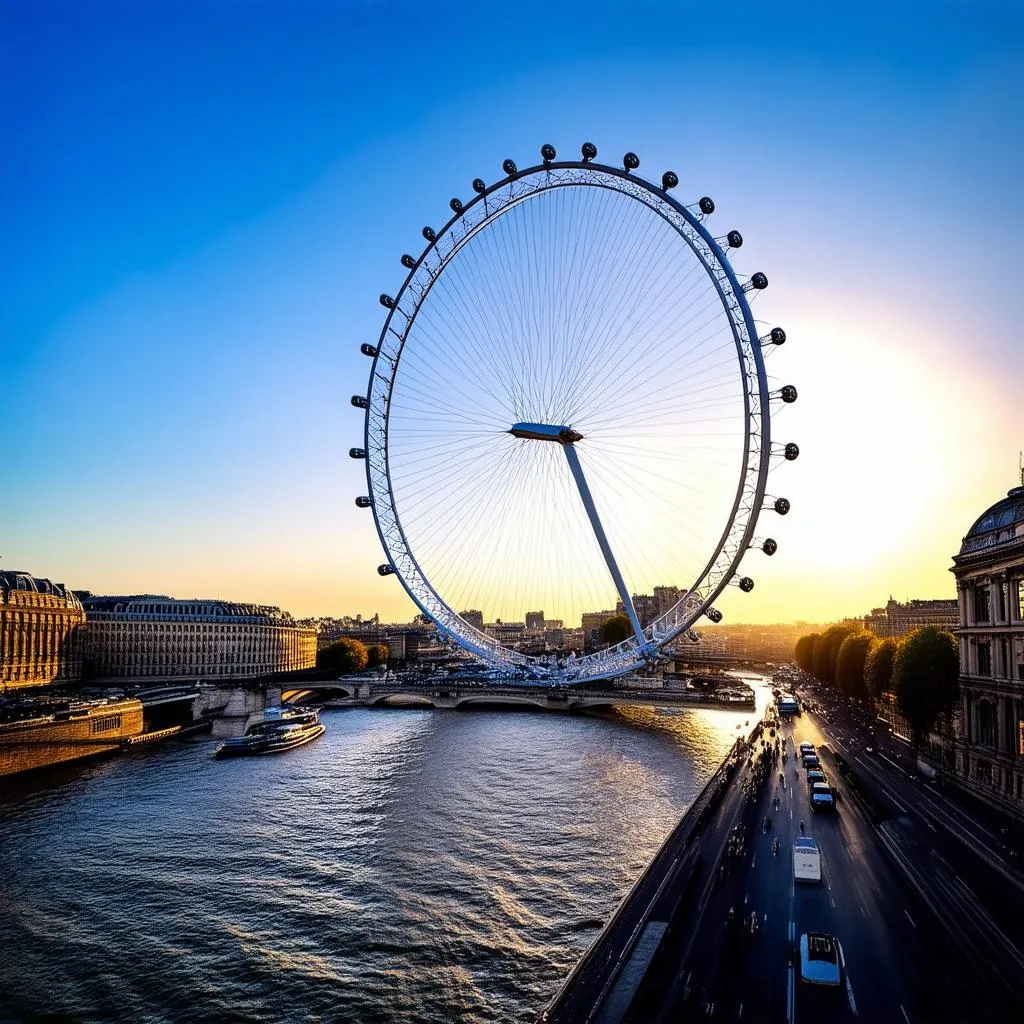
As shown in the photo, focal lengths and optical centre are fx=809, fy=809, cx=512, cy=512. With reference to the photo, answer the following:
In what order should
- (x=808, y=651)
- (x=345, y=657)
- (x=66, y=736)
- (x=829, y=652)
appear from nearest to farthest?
(x=66, y=736)
(x=829, y=652)
(x=808, y=651)
(x=345, y=657)

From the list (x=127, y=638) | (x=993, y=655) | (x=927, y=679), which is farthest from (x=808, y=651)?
(x=127, y=638)

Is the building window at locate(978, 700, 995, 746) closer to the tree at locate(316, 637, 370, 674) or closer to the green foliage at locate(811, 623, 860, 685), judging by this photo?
the green foliage at locate(811, 623, 860, 685)

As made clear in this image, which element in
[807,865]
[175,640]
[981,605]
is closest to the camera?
[807,865]

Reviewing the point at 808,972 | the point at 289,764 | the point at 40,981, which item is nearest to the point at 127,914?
the point at 40,981

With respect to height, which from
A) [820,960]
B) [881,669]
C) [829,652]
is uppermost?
[829,652]

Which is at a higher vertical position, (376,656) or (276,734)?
(376,656)

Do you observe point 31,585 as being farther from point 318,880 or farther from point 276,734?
point 318,880
